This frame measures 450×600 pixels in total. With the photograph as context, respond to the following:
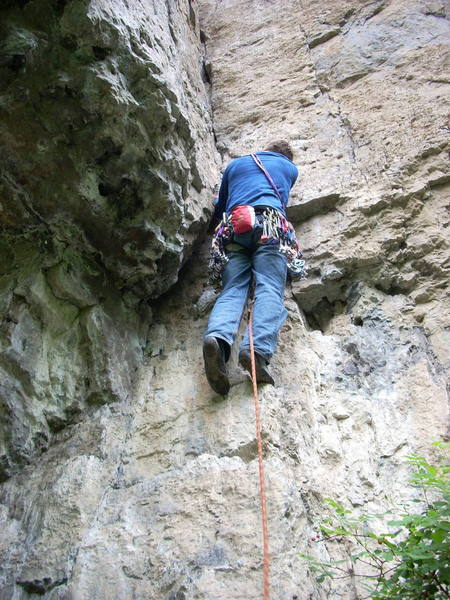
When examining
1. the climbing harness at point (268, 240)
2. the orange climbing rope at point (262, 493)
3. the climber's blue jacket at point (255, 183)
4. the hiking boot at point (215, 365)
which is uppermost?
the climber's blue jacket at point (255, 183)

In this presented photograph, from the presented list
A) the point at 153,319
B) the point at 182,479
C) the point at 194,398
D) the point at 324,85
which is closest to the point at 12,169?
the point at 153,319

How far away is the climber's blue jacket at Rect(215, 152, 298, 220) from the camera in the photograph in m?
3.15

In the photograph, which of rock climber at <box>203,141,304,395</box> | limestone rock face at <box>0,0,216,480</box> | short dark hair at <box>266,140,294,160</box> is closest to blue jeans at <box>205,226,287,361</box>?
rock climber at <box>203,141,304,395</box>

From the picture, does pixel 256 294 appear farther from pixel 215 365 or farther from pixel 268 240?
pixel 215 365

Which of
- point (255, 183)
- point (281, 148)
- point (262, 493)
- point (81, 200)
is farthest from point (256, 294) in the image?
point (281, 148)

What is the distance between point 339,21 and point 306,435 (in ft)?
12.8

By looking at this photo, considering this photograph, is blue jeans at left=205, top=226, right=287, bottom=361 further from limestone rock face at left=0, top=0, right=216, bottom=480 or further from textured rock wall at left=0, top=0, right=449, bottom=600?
limestone rock face at left=0, top=0, right=216, bottom=480

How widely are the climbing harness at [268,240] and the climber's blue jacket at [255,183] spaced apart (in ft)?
0.34

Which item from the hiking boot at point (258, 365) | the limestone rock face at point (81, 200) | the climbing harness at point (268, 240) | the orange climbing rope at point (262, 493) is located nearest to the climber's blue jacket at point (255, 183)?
the climbing harness at point (268, 240)

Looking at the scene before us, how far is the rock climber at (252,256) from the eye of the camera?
254cm

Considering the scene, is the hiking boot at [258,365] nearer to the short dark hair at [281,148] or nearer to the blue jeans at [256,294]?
the blue jeans at [256,294]

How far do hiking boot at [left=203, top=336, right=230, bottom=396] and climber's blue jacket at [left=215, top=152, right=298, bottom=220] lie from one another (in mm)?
984

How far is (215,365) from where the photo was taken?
249 cm

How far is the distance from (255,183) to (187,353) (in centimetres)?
109
